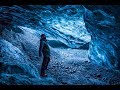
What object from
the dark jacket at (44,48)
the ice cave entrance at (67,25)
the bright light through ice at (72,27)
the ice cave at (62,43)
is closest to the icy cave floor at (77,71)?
the ice cave at (62,43)

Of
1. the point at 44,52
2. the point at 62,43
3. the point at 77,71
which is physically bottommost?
the point at 77,71

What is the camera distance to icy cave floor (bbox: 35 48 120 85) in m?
4.60

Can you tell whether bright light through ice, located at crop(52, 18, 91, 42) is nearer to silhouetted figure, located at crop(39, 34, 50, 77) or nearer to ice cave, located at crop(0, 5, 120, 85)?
ice cave, located at crop(0, 5, 120, 85)

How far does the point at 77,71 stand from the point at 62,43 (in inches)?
23.9

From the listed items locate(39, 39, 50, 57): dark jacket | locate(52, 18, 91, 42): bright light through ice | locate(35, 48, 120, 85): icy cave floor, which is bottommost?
locate(35, 48, 120, 85): icy cave floor

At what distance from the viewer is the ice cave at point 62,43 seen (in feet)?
15.1

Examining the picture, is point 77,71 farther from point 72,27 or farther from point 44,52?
point 72,27

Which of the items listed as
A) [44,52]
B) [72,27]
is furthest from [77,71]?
[72,27]

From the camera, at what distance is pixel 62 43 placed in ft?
15.3

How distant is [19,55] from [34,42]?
0.38 meters

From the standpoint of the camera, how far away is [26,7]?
4668mm

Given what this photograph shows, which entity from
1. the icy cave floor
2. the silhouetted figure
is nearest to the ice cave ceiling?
the silhouetted figure
